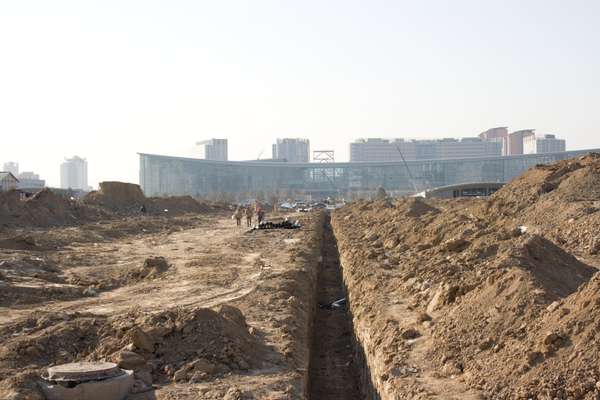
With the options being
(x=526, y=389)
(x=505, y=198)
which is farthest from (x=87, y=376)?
(x=505, y=198)

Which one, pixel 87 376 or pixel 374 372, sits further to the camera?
pixel 374 372

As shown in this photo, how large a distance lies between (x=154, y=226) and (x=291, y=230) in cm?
971

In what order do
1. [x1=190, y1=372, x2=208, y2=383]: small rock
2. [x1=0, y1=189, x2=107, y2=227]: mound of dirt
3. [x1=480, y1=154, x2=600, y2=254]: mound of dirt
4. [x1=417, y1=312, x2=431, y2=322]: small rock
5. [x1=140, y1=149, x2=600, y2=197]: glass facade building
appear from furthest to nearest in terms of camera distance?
[x1=140, y1=149, x2=600, y2=197]: glass facade building
[x1=0, y1=189, x2=107, y2=227]: mound of dirt
[x1=480, y1=154, x2=600, y2=254]: mound of dirt
[x1=417, y1=312, x2=431, y2=322]: small rock
[x1=190, y1=372, x2=208, y2=383]: small rock

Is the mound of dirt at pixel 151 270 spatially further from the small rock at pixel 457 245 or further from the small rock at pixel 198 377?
the small rock at pixel 198 377

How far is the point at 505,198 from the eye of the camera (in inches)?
1188

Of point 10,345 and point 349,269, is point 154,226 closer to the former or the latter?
point 349,269

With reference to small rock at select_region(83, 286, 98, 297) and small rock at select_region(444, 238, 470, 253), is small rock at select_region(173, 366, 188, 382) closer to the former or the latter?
small rock at select_region(83, 286, 98, 297)

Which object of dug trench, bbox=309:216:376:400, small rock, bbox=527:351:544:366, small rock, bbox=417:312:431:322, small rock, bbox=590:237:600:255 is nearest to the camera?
small rock, bbox=527:351:544:366

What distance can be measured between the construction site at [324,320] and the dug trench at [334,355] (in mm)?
50

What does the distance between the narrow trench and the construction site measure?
0.18 ft

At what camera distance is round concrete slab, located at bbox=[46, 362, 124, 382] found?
27.5ft

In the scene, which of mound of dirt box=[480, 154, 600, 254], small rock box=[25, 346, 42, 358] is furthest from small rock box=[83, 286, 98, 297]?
mound of dirt box=[480, 154, 600, 254]

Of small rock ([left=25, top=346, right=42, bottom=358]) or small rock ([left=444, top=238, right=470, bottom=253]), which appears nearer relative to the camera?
small rock ([left=25, top=346, right=42, bottom=358])

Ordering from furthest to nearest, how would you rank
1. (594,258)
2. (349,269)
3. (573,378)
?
(349,269) → (594,258) → (573,378)
